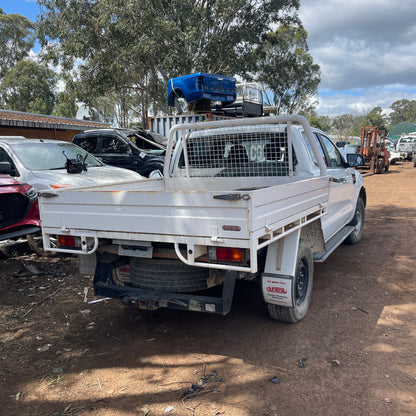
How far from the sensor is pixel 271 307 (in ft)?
11.9

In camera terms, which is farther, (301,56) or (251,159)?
(301,56)

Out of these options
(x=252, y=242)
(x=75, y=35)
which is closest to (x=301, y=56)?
(x=75, y=35)

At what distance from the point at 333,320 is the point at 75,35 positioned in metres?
17.3

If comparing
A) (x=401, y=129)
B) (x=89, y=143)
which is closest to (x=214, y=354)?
(x=89, y=143)

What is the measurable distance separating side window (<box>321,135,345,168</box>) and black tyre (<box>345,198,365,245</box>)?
0.90 m

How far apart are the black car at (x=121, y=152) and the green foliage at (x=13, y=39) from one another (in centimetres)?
3353

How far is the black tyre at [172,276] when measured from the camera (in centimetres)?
336

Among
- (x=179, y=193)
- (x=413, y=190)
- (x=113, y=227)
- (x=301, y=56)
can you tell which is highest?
(x=301, y=56)

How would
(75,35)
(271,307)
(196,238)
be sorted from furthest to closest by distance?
(75,35), (271,307), (196,238)

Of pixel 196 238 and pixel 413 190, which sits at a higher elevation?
pixel 196 238

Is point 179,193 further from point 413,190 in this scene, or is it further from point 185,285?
point 413,190

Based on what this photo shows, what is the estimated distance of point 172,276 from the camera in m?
3.38

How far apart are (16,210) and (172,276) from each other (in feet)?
10.2

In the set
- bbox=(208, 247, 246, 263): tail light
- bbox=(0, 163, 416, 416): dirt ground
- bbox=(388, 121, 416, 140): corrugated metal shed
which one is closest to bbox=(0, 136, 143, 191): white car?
bbox=(0, 163, 416, 416): dirt ground
